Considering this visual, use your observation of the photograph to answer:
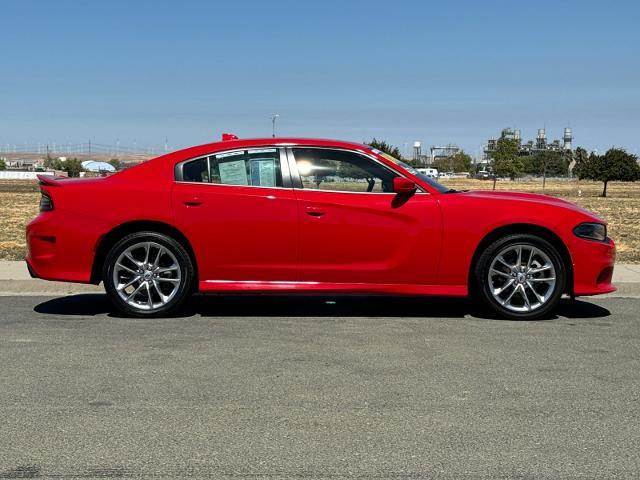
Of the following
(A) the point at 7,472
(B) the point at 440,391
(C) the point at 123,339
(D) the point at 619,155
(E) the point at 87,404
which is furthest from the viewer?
(D) the point at 619,155

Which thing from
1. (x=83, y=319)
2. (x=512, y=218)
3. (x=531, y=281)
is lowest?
(x=83, y=319)

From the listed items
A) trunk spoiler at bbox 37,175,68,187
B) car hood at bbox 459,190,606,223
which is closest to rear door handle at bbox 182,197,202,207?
trunk spoiler at bbox 37,175,68,187

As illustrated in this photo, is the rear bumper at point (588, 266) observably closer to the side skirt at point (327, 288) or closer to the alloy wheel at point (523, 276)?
the alloy wheel at point (523, 276)

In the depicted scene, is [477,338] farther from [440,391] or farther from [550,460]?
[550,460]

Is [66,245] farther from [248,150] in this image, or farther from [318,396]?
[318,396]

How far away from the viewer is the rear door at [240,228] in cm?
696

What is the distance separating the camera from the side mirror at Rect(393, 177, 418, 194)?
6.91 metres

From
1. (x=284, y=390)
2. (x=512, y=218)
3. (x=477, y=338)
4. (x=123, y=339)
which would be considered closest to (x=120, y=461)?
(x=284, y=390)

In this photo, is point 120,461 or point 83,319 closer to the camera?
point 120,461

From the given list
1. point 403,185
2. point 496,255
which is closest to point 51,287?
point 403,185

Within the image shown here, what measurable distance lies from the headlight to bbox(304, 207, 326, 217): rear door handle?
226 cm

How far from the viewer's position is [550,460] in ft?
11.8

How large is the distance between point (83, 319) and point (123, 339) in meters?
1.05

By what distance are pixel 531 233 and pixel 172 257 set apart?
10.5 ft
